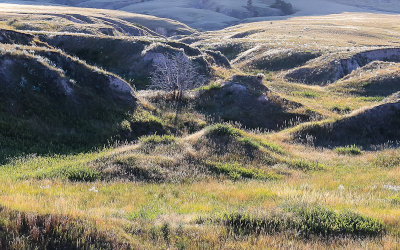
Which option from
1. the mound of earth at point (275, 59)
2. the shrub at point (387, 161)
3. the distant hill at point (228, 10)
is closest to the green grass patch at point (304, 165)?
the shrub at point (387, 161)

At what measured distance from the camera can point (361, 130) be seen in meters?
21.7

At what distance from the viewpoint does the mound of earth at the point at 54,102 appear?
1593 cm

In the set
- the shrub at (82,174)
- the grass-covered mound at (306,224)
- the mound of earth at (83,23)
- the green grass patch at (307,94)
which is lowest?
the green grass patch at (307,94)

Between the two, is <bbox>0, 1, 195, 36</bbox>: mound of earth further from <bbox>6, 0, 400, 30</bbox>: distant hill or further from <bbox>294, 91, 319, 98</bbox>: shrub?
<bbox>294, 91, 319, 98</bbox>: shrub

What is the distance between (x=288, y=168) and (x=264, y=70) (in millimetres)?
38520

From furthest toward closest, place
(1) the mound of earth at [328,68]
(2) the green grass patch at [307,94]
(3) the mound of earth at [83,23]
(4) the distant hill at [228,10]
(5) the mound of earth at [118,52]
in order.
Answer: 1. (4) the distant hill at [228,10]
2. (3) the mound of earth at [83,23]
3. (1) the mound of earth at [328,68]
4. (5) the mound of earth at [118,52]
5. (2) the green grass patch at [307,94]

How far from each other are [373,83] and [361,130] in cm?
2102

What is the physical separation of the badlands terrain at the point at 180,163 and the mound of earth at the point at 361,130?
0.09 m

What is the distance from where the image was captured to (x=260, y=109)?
2666cm

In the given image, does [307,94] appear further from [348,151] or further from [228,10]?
[228,10]

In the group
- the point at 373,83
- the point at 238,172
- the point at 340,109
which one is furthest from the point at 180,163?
the point at 373,83

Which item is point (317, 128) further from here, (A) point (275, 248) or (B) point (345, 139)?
(A) point (275, 248)

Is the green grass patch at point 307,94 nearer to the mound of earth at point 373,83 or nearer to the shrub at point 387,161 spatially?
the mound of earth at point 373,83

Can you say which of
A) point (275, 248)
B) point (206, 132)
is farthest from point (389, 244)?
point (206, 132)
